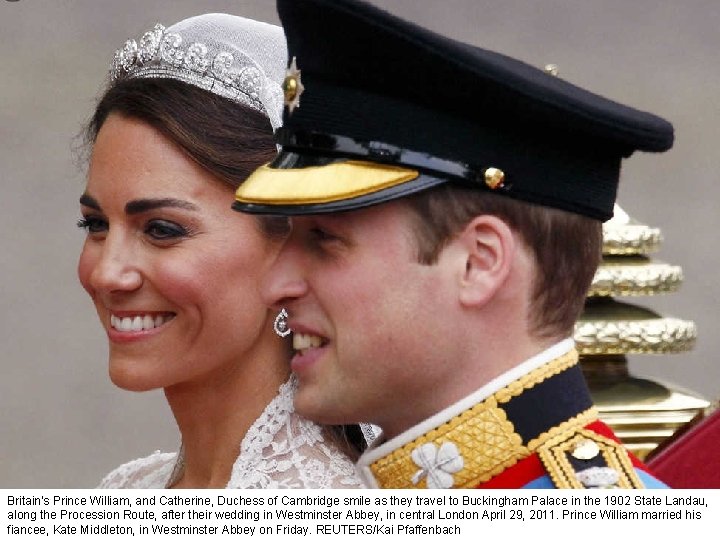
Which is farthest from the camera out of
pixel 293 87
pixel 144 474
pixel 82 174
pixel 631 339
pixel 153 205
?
pixel 82 174

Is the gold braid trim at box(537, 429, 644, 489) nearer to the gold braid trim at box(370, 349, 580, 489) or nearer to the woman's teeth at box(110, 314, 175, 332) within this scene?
the gold braid trim at box(370, 349, 580, 489)

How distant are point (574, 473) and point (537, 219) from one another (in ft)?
0.97

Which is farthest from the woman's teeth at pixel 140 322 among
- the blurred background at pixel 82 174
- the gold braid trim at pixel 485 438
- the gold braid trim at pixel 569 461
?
the blurred background at pixel 82 174

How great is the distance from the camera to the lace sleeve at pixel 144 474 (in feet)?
9.24

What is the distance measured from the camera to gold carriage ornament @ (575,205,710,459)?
8.85 ft

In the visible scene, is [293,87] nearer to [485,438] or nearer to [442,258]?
[442,258]

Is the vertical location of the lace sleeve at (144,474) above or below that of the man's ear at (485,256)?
below

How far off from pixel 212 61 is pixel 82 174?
2430 millimetres

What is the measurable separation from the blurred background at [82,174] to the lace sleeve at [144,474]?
5.65 feet

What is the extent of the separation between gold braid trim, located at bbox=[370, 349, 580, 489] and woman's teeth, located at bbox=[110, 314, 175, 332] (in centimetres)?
61

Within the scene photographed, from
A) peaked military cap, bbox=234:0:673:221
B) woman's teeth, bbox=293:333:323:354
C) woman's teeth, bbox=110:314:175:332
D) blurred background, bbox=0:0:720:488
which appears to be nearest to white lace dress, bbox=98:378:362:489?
woman's teeth, bbox=110:314:175:332

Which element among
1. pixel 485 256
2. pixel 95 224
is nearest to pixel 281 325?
pixel 95 224

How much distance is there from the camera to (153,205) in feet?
8.05

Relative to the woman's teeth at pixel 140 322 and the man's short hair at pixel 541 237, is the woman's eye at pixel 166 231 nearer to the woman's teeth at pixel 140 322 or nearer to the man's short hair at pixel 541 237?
A: the woman's teeth at pixel 140 322
